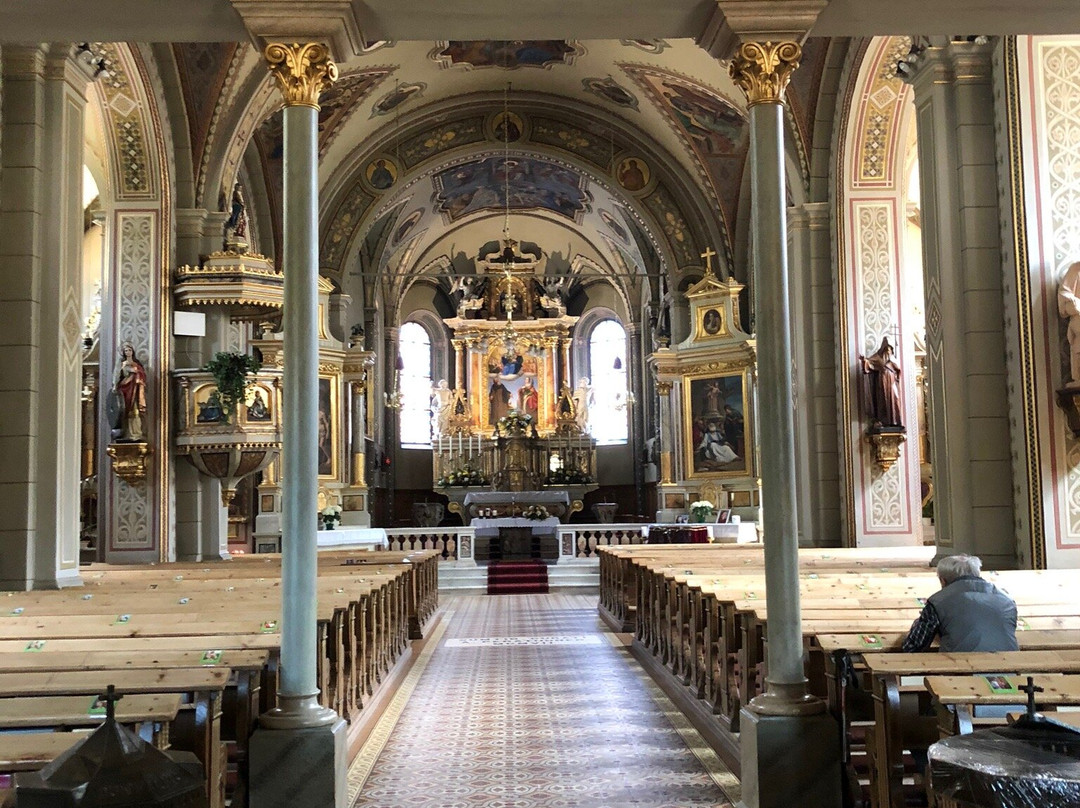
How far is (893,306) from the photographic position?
13219 millimetres

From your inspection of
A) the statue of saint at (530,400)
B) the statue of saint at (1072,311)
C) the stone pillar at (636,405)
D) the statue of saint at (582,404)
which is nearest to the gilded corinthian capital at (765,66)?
the statue of saint at (1072,311)

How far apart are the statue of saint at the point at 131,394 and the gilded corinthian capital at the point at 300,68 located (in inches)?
304

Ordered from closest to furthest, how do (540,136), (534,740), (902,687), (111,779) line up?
(111,779)
(902,687)
(534,740)
(540,136)

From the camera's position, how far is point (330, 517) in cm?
1730

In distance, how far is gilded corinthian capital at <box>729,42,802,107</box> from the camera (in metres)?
5.00

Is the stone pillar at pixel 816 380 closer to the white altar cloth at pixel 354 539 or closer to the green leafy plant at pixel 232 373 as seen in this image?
the green leafy plant at pixel 232 373

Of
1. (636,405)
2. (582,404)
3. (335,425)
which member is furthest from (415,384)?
(335,425)

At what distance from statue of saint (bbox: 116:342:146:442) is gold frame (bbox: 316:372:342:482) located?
7.28 metres

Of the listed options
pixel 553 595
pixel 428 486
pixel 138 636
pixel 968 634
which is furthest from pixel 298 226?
pixel 428 486

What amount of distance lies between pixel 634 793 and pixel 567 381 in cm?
2213

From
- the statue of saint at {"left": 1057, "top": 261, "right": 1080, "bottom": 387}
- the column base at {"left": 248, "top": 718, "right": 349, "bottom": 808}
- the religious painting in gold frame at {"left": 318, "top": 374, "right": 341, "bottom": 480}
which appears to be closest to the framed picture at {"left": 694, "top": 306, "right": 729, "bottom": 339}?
the religious painting in gold frame at {"left": 318, "top": 374, "right": 341, "bottom": 480}

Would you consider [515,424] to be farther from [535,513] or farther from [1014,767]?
[1014,767]

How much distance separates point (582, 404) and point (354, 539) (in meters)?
10.3

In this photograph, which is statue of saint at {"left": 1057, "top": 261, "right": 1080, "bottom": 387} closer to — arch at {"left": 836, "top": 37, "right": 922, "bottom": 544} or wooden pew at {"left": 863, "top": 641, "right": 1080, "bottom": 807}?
arch at {"left": 836, "top": 37, "right": 922, "bottom": 544}
